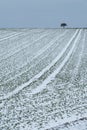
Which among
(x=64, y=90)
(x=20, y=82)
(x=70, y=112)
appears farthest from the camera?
(x=20, y=82)

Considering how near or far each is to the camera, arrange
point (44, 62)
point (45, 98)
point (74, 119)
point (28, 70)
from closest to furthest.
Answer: point (74, 119) → point (45, 98) → point (28, 70) → point (44, 62)

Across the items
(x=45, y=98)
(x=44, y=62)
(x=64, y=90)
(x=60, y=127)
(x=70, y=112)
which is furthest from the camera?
(x=44, y=62)

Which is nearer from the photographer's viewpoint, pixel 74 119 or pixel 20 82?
pixel 74 119

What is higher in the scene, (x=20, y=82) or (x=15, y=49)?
(x=15, y=49)

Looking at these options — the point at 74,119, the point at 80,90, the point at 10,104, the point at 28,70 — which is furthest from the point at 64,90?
the point at 28,70

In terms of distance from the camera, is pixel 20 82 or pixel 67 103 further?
pixel 20 82

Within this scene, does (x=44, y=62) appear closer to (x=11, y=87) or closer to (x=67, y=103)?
(x=11, y=87)

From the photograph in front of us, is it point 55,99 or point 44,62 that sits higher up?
point 44,62

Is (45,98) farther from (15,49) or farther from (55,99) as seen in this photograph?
(15,49)

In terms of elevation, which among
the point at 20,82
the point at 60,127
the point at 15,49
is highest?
the point at 15,49

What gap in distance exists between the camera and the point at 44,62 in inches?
1017

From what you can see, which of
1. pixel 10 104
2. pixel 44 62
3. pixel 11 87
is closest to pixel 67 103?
pixel 10 104

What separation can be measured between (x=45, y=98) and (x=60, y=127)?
12.6ft

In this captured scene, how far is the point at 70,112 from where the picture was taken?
12555 mm
